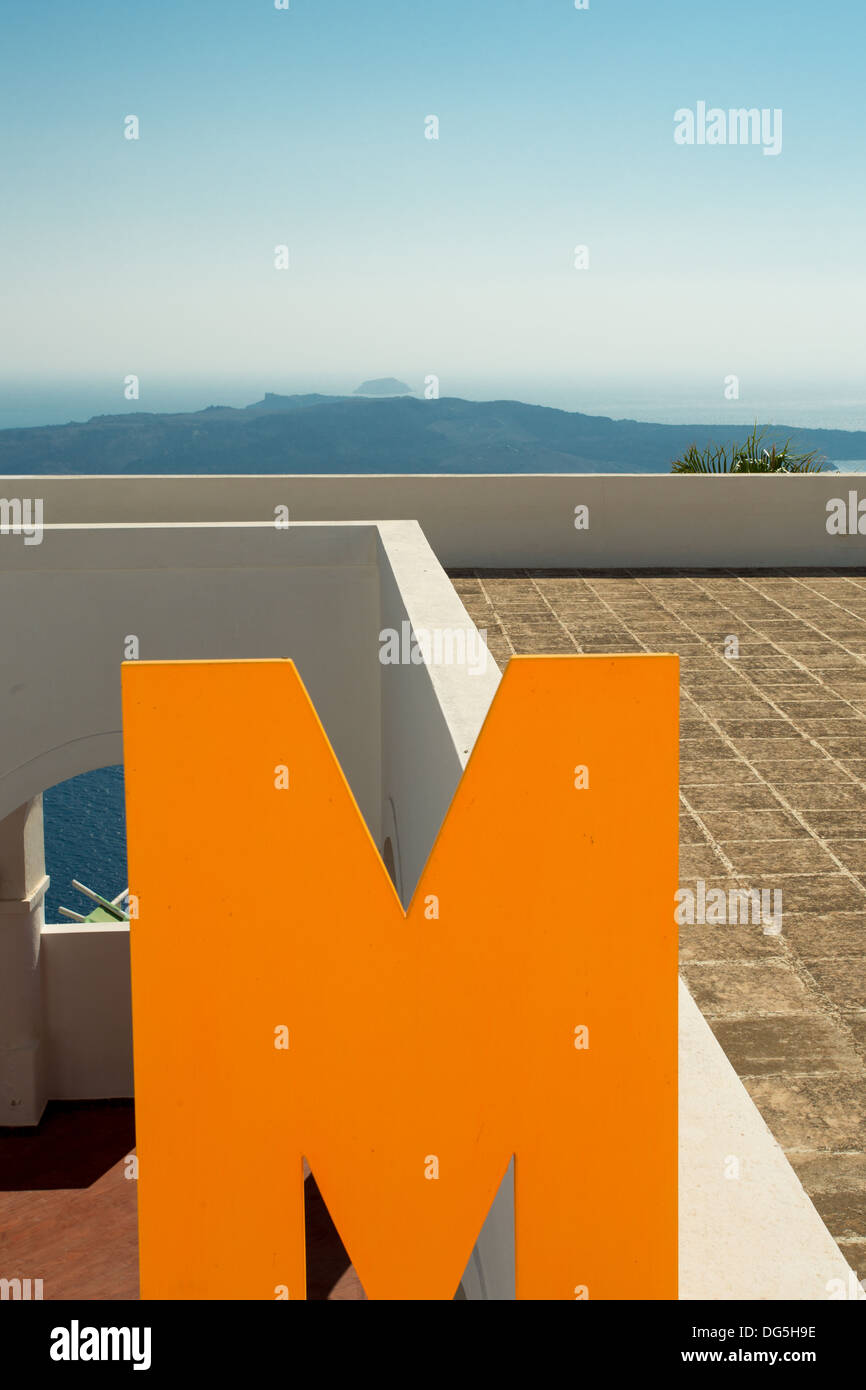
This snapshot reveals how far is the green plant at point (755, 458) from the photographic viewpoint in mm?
13000

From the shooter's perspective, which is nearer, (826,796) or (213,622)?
(826,796)

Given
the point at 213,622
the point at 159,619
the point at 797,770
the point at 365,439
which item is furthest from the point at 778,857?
the point at 365,439

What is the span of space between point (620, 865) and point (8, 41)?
7192cm

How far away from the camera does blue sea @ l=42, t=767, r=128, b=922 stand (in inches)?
2259

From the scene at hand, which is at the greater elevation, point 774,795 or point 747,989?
point 774,795

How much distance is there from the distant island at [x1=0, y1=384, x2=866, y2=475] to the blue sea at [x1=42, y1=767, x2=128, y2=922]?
151ft

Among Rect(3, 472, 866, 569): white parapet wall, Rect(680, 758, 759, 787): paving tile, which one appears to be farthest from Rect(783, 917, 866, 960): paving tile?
Rect(3, 472, 866, 569): white parapet wall

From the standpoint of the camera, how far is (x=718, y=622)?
884 centimetres

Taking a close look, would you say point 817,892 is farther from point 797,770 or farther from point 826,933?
point 797,770

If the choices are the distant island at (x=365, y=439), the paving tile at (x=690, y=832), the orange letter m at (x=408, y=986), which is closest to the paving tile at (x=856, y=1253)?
the orange letter m at (x=408, y=986)

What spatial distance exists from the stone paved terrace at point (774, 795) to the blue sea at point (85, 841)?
48.0 meters

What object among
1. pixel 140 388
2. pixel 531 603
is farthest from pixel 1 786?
pixel 531 603

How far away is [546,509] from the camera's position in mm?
10781

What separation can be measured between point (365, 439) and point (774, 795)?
460ft
